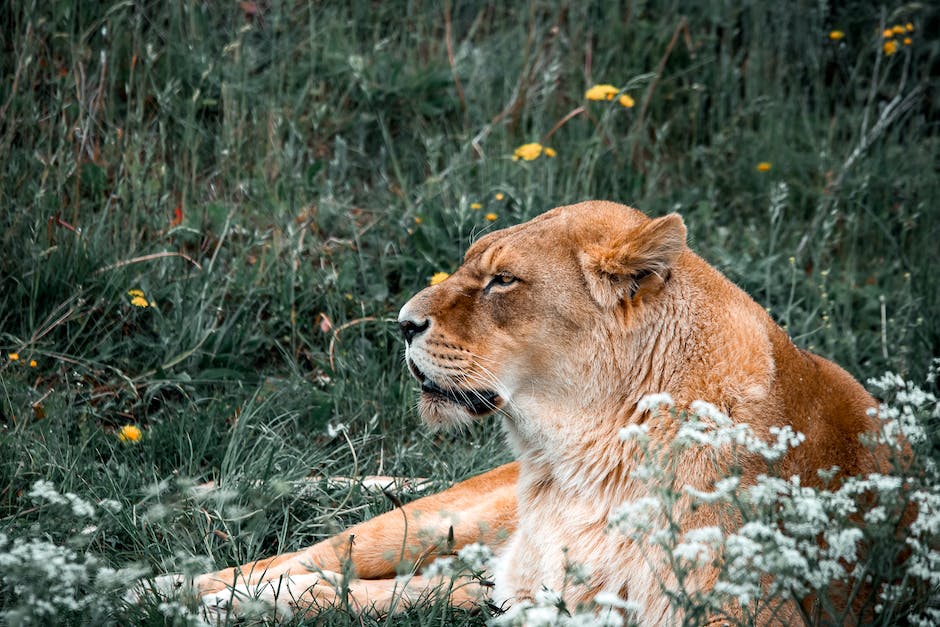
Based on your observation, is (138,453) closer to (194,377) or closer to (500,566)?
(194,377)

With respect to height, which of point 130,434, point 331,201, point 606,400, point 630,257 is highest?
point 630,257

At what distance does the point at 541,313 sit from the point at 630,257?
0.33 metres

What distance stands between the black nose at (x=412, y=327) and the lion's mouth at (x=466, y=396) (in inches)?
3.8

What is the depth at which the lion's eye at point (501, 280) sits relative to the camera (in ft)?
10.8

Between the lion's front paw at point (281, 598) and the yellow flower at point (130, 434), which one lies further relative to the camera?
the yellow flower at point (130, 434)

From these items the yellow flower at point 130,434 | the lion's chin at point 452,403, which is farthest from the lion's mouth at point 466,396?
the yellow flower at point 130,434

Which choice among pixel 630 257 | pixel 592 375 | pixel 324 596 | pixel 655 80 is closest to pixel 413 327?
pixel 592 375

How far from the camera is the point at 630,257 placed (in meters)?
3.10

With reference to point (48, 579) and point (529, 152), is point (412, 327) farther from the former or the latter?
point (529, 152)

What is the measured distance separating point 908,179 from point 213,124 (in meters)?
4.19

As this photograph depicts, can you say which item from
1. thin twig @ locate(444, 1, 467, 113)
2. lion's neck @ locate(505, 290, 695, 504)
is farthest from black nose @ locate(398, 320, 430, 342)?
thin twig @ locate(444, 1, 467, 113)

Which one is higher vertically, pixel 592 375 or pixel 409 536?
pixel 592 375

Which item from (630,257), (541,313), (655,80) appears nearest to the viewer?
(630,257)

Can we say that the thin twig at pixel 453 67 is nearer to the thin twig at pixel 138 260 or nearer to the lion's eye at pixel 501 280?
the thin twig at pixel 138 260
